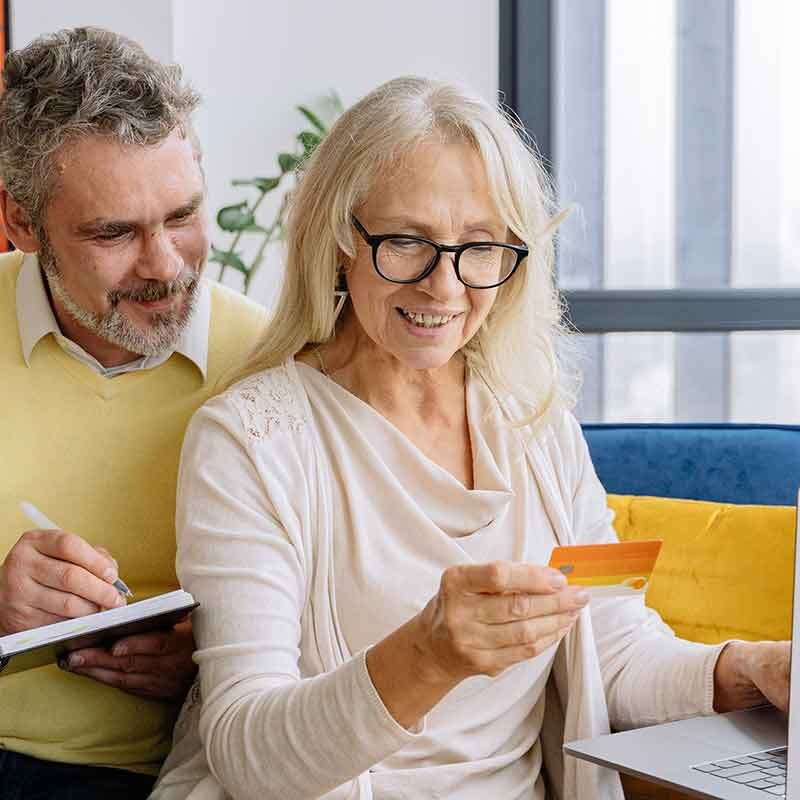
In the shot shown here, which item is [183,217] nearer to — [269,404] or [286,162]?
[269,404]

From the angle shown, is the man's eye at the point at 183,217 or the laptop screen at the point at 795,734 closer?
the laptop screen at the point at 795,734

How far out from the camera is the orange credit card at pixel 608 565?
112cm

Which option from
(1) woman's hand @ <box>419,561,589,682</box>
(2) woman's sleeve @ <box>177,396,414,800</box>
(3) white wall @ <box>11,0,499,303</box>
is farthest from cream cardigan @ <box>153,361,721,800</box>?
(3) white wall @ <box>11,0,499,303</box>

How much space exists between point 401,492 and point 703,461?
26.6 inches

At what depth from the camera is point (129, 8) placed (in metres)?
3.12

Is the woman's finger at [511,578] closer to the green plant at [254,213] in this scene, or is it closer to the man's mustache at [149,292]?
the man's mustache at [149,292]

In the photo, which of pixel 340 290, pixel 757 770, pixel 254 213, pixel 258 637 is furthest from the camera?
pixel 254 213

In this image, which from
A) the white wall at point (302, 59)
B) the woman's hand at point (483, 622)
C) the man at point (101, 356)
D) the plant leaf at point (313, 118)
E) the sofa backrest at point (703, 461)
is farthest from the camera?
the white wall at point (302, 59)

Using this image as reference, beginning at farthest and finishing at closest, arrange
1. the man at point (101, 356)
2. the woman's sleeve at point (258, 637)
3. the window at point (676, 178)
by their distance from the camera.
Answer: the window at point (676, 178) → the man at point (101, 356) → the woman's sleeve at point (258, 637)

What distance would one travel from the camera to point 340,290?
1.56 m

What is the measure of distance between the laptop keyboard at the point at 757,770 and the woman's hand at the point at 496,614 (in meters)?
0.24

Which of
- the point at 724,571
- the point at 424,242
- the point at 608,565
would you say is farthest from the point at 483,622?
the point at 724,571

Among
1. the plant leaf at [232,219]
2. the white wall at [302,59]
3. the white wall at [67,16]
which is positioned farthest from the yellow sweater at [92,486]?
the white wall at [302,59]

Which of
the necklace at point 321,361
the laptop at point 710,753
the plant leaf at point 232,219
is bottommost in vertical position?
the laptop at point 710,753
